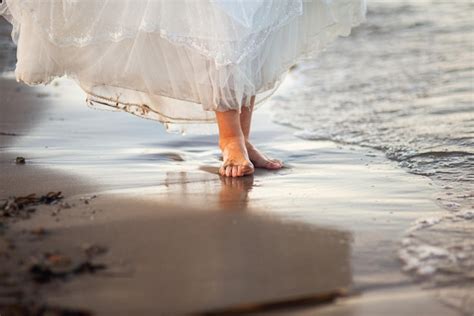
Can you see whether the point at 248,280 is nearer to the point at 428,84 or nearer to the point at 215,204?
the point at 215,204

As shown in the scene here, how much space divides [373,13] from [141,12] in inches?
357

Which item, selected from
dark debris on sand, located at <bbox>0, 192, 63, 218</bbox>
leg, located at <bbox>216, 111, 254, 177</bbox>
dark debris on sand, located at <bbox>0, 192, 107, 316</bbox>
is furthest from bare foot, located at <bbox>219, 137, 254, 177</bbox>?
dark debris on sand, located at <bbox>0, 192, 107, 316</bbox>

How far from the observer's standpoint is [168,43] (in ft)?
12.0

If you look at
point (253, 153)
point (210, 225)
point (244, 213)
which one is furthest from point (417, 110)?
point (210, 225)

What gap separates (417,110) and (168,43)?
232cm

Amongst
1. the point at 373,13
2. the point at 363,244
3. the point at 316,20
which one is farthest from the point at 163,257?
the point at 373,13

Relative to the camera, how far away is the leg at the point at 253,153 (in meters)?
3.93

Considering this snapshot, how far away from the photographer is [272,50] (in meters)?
3.82

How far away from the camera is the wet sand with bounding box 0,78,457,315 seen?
86.8 inches

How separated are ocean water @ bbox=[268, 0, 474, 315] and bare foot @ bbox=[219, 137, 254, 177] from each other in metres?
0.77

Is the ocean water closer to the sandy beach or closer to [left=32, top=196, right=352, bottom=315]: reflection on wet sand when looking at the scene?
the sandy beach

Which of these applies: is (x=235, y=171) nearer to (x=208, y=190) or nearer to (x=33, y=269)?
(x=208, y=190)

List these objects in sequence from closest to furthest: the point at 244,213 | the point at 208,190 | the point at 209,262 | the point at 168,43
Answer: the point at 209,262, the point at 244,213, the point at 208,190, the point at 168,43

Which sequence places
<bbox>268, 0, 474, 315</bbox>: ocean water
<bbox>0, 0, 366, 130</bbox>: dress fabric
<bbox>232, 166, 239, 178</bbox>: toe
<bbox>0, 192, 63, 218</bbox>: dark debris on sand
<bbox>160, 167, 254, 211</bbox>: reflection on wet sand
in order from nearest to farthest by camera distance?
<bbox>268, 0, 474, 315</bbox>: ocean water
<bbox>0, 192, 63, 218</bbox>: dark debris on sand
<bbox>160, 167, 254, 211</bbox>: reflection on wet sand
<bbox>0, 0, 366, 130</bbox>: dress fabric
<bbox>232, 166, 239, 178</bbox>: toe
